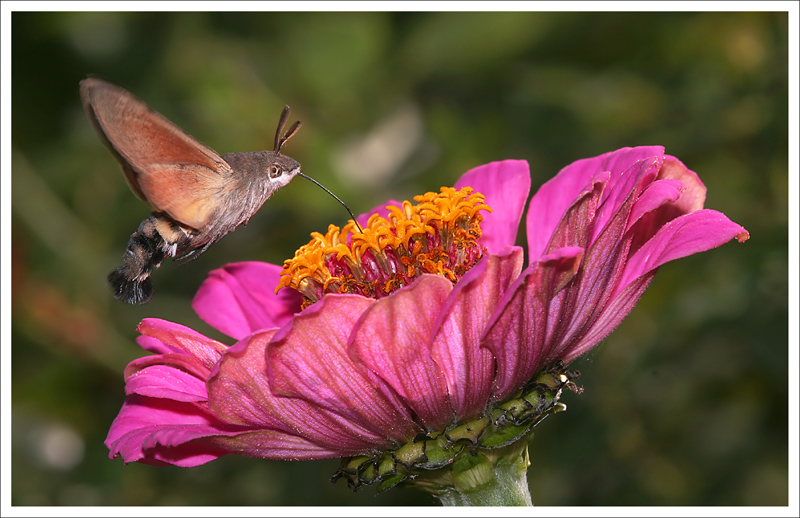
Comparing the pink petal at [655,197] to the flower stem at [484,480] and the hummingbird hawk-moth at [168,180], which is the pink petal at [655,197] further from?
the hummingbird hawk-moth at [168,180]

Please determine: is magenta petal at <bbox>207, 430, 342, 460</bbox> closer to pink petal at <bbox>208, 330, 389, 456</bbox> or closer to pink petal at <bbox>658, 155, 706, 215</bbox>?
pink petal at <bbox>208, 330, 389, 456</bbox>

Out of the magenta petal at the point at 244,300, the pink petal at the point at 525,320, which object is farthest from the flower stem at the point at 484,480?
the magenta petal at the point at 244,300

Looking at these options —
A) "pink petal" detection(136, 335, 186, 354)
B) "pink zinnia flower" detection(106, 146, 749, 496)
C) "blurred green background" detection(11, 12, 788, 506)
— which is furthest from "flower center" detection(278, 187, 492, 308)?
"blurred green background" detection(11, 12, 788, 506)

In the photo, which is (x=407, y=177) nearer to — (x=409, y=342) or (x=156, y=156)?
(x=156, y=156)

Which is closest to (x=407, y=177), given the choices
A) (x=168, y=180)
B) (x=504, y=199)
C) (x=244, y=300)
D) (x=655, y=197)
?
(x=504, y=199)

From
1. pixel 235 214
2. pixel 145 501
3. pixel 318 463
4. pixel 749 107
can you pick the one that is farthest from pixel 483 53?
pixel 145 501

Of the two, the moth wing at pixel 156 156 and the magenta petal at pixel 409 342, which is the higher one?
the moth wing at pixel 156 156
